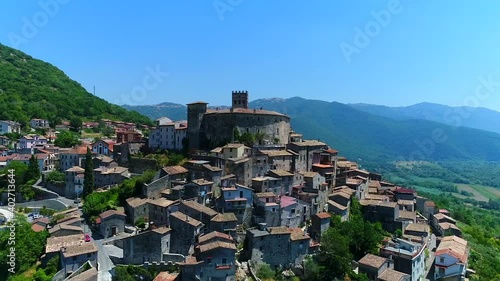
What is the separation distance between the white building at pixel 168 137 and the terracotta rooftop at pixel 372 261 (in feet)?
104

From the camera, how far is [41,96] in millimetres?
118812

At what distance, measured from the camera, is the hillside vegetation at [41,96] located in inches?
4013

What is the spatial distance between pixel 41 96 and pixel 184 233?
3999 inches

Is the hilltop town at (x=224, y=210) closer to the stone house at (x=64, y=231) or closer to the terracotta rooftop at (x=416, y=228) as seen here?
the stone house at (x=64, y=231)

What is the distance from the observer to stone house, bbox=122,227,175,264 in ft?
122

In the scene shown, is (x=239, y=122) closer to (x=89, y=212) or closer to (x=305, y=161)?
(x=305, y=161)

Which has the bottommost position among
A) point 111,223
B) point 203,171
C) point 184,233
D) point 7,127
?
point 111,223

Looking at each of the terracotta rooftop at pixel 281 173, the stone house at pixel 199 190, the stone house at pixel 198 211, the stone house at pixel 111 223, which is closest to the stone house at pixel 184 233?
the stone house at pixel 198 211

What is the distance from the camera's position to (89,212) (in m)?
44.5

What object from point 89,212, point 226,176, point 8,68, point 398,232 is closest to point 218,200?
point 226,176

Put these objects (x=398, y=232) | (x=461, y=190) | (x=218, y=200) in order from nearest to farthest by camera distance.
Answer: (x=218, y=200) → (x=398, y=232) → (x=461, y=190)

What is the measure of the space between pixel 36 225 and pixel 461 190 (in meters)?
193

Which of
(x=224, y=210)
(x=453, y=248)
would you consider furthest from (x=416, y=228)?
(x=224, y=210)

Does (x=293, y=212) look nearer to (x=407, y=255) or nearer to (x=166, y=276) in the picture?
(x=407, y=255)
